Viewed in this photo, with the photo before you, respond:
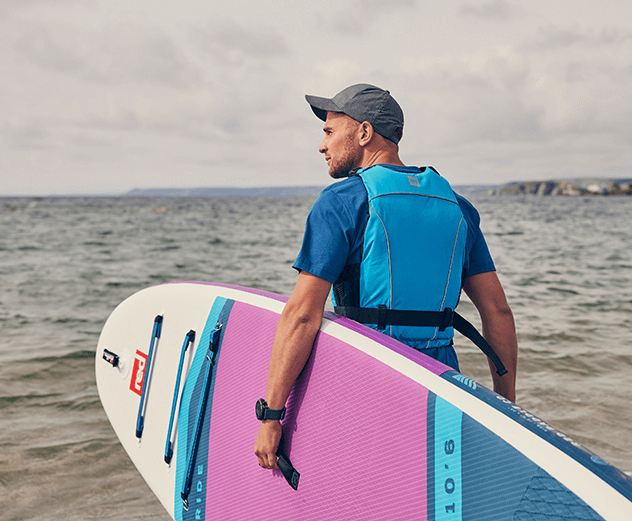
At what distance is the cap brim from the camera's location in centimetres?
195

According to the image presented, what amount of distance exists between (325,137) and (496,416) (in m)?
1.20

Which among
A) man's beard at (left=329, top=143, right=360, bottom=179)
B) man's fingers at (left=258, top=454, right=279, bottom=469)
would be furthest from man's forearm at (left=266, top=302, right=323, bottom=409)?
man's beard at (left=329, top=143, right=360, bottom=179)

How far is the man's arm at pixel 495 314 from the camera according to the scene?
211cm

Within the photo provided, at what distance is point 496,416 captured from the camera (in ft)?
4.84

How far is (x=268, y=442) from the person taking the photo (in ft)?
6.09

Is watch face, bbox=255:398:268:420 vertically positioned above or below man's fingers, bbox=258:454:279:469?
above

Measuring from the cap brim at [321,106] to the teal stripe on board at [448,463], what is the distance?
45.2 inches

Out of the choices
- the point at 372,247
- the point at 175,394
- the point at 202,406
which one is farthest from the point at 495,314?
the point at 175,394

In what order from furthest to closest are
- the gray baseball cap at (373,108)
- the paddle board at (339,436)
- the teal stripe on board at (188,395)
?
the teal stripe on board at (188,395) < the gray baseball cap at (373,108) < the paddle board at (339,436)

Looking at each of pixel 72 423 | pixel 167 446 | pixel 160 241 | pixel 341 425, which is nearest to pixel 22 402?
pixel 72 423

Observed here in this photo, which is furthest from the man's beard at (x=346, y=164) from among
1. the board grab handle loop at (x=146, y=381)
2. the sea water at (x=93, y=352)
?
the sea water at (x=93, y=352)

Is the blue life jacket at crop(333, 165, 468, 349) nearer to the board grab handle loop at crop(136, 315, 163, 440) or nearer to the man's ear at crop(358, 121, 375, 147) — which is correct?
the man's ear at crop(358, 121, 375, 147)

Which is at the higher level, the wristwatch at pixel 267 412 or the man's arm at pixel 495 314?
the man's arm at pixel 495 314

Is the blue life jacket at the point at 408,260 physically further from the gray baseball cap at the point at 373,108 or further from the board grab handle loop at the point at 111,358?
the board grab handle loop at the point at 111,358
